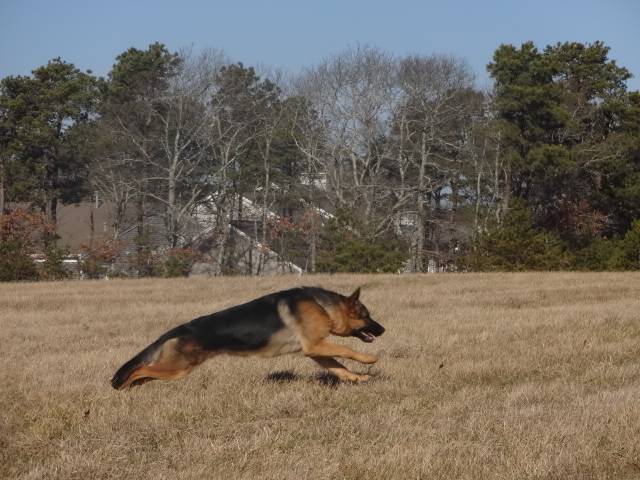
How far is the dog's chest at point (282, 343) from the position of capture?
800cm

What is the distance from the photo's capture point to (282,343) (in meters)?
8.02

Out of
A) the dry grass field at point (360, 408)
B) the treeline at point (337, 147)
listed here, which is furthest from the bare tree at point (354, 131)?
the dry grass field at point (360, 408)

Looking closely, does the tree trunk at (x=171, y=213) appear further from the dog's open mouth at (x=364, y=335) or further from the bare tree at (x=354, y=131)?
the dog's open mouth at (x=364, y=335)

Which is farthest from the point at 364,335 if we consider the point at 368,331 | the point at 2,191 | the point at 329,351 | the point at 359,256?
the point at 2,191

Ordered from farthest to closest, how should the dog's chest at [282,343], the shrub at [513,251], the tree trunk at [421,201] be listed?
the tree trunk at [421,201], the shrub at [513,251], the dog's chest at [282,343]

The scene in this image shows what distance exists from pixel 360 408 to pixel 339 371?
3.64ft

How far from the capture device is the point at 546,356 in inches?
383

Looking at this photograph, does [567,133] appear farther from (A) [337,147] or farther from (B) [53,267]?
(B) [53,267]

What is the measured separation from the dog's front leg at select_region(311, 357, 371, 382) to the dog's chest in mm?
388

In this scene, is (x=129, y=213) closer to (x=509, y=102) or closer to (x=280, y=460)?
(x=509, y=102)

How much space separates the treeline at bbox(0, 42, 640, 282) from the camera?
42.4m

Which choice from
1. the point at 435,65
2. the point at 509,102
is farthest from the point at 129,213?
the point at 509,102

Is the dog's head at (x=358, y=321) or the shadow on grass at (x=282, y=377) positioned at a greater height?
the dog's head at (x=358, y=321)

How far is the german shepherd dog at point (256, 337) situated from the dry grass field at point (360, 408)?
257 millimetres
